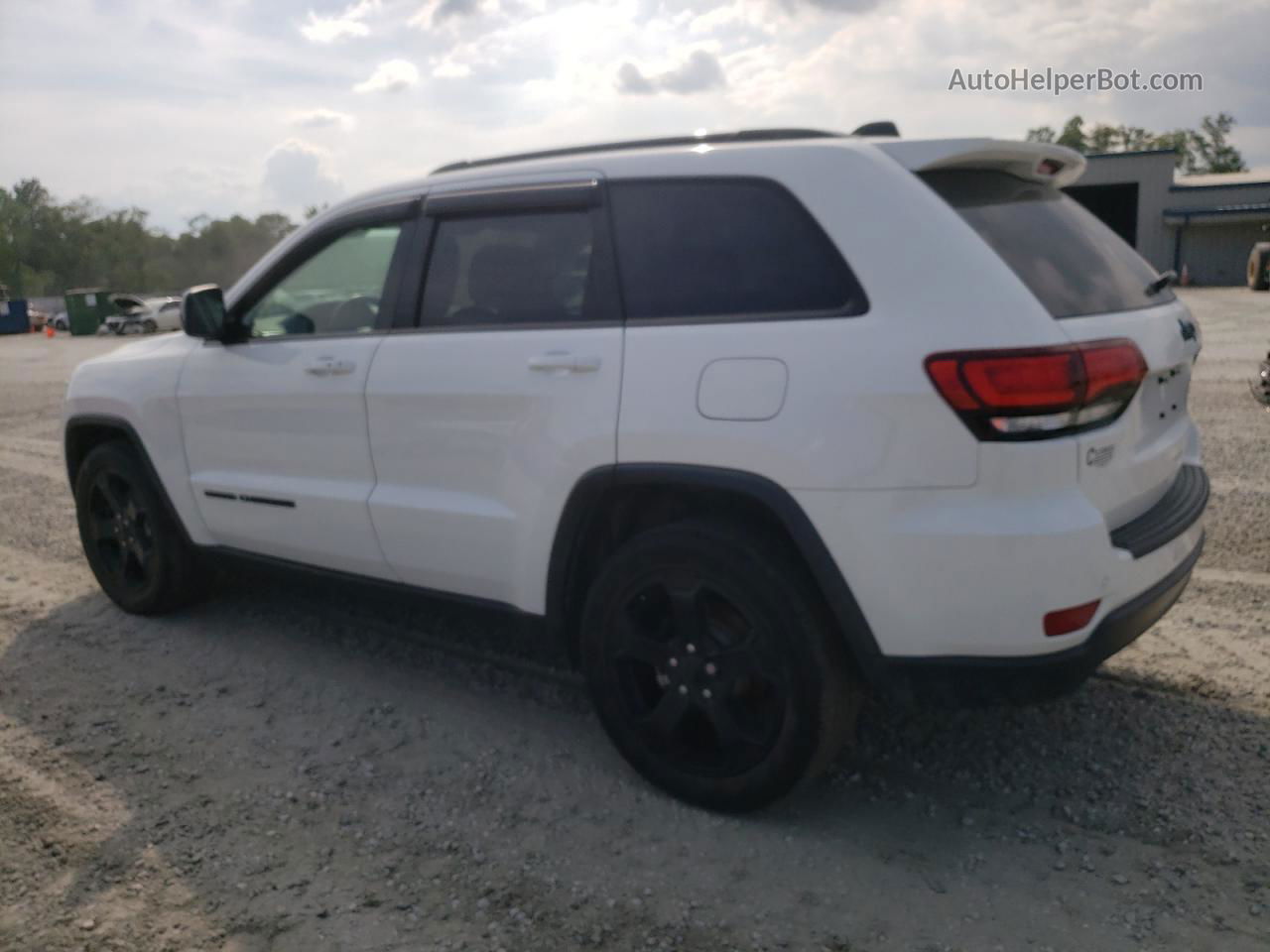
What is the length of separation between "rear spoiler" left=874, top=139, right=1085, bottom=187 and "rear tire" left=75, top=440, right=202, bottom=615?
3.45 m

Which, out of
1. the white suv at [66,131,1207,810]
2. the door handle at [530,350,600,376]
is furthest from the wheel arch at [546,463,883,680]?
the door handle at [530,350,600,376]

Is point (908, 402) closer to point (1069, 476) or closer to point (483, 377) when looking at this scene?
point (1069, 476)

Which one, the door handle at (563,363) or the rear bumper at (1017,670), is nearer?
the rear bumper at (1017,670)

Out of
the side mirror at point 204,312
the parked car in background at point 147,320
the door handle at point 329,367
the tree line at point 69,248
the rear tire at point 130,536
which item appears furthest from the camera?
the tree line at point 69,248

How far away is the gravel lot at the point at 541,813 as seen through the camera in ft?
9.16

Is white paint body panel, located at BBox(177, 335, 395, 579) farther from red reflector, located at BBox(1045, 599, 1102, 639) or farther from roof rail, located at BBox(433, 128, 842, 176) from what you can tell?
red reflector, located at BBox(1045, 599, 1102, 639)

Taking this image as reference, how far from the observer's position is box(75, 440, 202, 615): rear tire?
4.96 metres

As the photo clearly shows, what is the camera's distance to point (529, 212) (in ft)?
11.9

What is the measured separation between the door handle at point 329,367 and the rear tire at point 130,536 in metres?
1.29

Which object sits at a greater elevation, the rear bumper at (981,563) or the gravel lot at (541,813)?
the rear bumper at (981,563)

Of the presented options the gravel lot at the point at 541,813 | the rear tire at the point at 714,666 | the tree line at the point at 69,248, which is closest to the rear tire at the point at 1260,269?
the gravel lot at the point at 541,813

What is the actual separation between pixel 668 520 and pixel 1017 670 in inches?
42.5

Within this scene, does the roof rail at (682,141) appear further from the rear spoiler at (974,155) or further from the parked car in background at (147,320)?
the parked car in background at (147,320)

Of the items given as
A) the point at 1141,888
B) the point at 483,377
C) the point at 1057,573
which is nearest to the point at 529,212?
the point at 483,377
